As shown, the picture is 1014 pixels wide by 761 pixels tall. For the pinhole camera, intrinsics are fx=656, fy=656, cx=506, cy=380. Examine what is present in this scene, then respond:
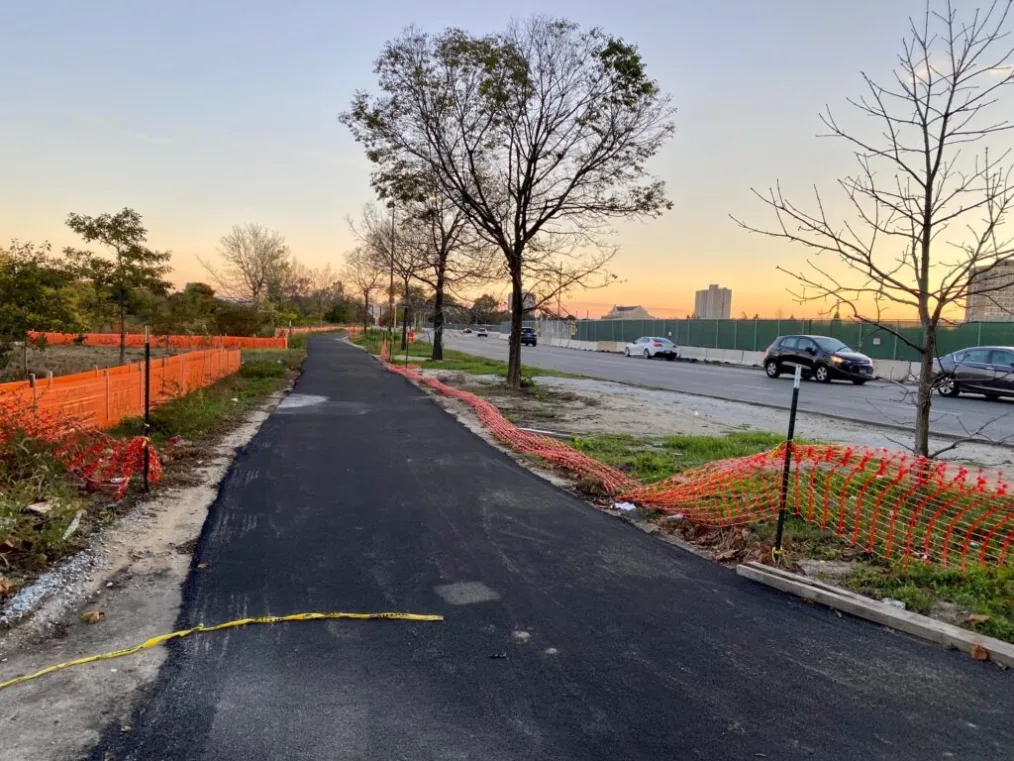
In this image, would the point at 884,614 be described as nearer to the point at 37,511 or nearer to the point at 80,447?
the point at 37,511

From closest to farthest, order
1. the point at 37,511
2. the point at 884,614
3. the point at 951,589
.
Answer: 1. the point at 884,614
2. the point at 951,589
3. the point at 37,511

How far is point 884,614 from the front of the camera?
4.14 meters

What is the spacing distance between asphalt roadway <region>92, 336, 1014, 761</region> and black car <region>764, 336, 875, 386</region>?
63.4ft

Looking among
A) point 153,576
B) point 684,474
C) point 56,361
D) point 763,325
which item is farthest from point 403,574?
point 763,325

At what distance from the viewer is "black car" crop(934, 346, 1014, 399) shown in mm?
17516

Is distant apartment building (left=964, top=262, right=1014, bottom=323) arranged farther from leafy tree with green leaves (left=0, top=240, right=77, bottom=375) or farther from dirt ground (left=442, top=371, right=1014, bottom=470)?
leafy tree with green leaves (left=0, top=240, right=77, bottom=375)

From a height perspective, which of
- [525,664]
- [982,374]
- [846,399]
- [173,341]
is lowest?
[525,664]

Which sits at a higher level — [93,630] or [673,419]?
[673,419]

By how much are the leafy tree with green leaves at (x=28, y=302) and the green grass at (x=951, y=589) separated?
15.8m

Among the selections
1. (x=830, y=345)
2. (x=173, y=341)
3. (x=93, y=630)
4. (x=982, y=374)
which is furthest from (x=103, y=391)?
(x=173, y=341)

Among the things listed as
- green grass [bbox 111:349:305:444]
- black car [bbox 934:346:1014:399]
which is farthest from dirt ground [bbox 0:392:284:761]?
black car [bbox 934:346:1014:399]

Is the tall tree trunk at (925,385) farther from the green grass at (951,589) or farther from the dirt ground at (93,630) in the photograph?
the dirt ground at (93,630)

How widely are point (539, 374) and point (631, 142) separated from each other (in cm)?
981

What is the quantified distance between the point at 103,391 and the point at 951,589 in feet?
35.7
